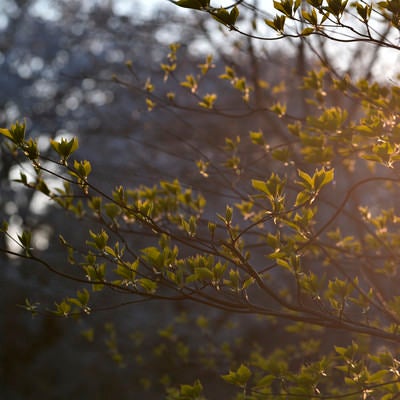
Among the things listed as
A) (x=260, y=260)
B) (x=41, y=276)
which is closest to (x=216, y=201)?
(x=260, y=260)

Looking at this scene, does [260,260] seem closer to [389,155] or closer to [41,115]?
[41,115]

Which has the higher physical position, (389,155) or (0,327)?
(0,327)

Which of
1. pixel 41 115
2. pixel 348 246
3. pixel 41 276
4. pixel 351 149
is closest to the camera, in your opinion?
pixel 351 149

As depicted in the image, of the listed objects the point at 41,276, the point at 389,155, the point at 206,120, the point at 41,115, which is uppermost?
the point at 41,115

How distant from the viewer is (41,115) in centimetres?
1148

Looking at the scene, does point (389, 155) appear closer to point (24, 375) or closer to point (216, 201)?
point (216, 201)

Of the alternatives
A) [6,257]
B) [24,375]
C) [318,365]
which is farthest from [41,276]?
Answer: [318,365]

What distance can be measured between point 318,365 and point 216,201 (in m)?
6.25

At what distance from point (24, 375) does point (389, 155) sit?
9.74 metres

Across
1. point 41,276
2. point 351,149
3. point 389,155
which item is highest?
point 41,276

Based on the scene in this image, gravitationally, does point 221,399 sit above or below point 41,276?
below

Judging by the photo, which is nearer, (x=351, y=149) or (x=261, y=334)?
(x=351, y=149)

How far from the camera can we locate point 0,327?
33.1ft

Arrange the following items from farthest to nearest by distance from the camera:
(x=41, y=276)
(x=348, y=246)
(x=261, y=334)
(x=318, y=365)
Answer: (x=41, y=276) < (x=261, y=334) < (x=348, y=246) < (x=318, y=365)
